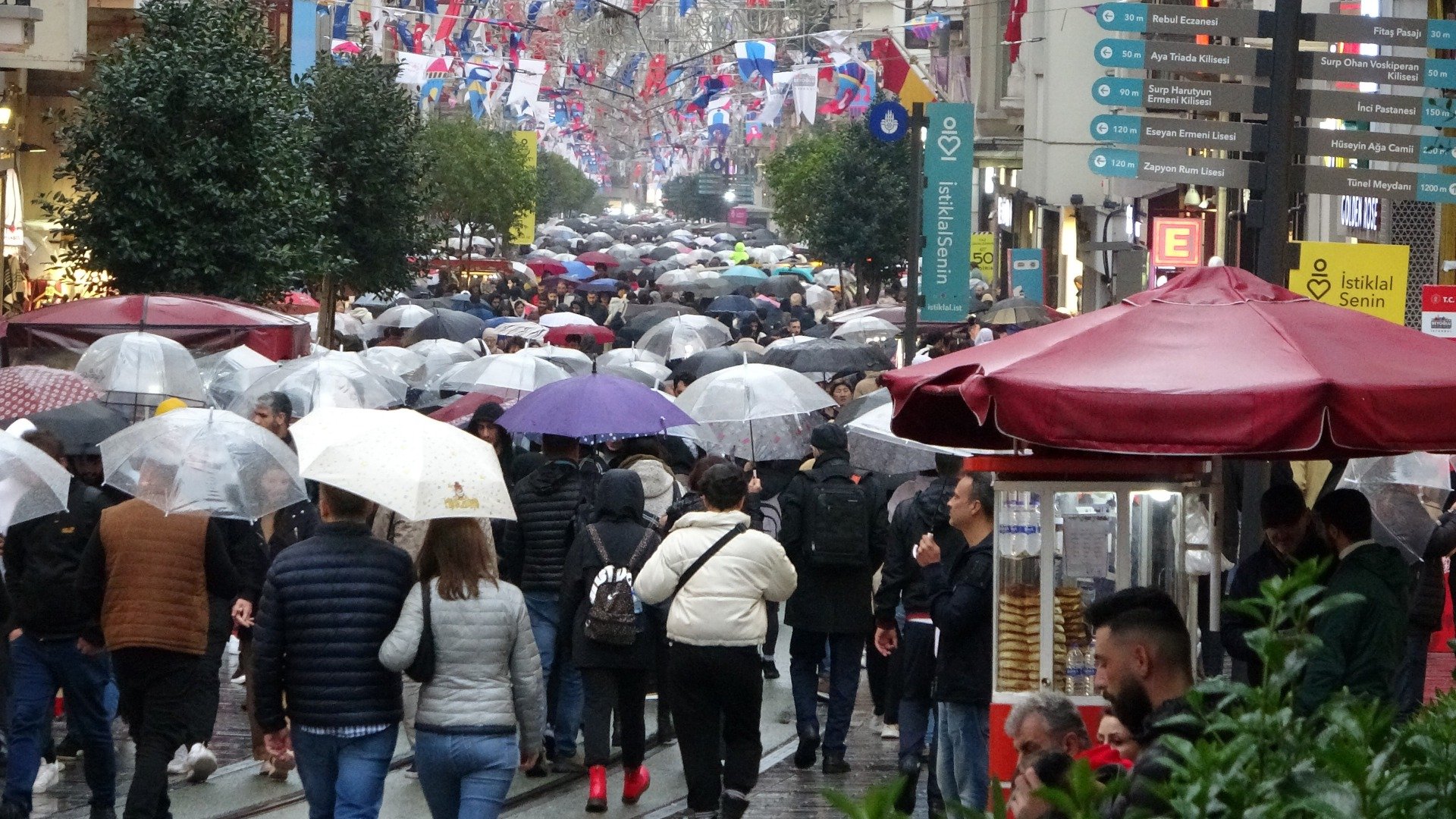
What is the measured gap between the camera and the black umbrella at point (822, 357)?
19516 mm

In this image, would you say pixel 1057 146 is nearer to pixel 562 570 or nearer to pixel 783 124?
pixel 562 570

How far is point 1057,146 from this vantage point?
116 ft

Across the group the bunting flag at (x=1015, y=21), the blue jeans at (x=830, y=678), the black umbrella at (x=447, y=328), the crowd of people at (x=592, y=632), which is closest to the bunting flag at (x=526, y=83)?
the bunting flag at (x=1015, y=21)

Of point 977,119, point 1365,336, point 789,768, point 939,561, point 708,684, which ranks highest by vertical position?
point 977,119

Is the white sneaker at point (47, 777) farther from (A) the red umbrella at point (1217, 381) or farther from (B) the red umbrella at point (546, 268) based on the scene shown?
(B) the red umbrella at point (546, 268)

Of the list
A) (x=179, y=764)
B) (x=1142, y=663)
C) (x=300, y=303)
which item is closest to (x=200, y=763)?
(x=179, y=764)

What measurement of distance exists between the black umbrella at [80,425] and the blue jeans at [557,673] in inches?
86.5

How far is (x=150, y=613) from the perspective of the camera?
734 centimetres

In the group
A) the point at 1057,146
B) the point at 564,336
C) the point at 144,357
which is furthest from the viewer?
the point at 1057,146

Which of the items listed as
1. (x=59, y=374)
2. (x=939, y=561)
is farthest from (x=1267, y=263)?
(x=59, y=374)

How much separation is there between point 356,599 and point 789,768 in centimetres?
422

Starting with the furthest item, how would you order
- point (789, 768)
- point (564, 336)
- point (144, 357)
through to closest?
1. point (564, 336)
2. point (144, 357)
3. point (789, 768)

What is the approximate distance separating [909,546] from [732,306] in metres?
28.9

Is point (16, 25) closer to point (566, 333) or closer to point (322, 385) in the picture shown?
point (566, 333)
